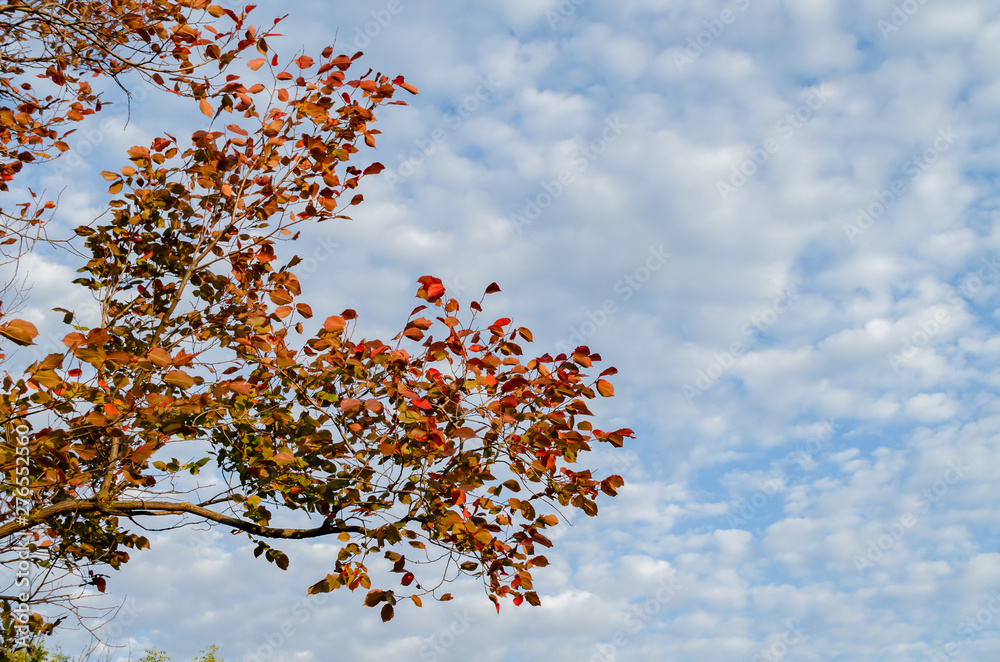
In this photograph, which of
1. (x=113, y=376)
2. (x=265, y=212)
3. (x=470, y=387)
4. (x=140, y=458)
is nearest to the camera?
(x=140, y=458)

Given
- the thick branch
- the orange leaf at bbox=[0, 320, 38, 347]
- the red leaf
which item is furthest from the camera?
the thick branch

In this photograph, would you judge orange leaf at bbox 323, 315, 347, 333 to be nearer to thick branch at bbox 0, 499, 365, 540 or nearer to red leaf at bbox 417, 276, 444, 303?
red leaf at bbox 417, 276, 444, 303

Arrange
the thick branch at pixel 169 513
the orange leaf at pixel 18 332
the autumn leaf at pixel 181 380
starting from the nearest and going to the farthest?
the orange leaf at pixel 18 332
the autumn leaf at pixel 181 380
the thick branch at pixel 169 513

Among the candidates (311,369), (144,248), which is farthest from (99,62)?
(311,369)

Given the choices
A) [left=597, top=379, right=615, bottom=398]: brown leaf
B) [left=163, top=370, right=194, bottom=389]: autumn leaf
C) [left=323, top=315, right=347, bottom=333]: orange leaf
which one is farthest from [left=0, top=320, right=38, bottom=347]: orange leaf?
[left=597, top=379, right=615, bottom=398]: brown leaf

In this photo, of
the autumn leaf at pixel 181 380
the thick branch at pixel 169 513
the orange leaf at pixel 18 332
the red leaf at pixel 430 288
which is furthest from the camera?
the thick branch at pixel 169 513

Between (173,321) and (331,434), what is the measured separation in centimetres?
181

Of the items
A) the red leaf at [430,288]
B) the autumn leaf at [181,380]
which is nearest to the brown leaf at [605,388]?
the red leaf at [430,288]

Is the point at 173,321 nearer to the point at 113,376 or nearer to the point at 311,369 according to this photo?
the point at 113,376

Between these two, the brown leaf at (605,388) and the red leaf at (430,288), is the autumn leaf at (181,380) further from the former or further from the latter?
the brown leaf at (605,388)

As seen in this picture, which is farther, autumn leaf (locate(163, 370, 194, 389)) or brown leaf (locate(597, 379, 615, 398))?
brown leaf (locate(597, 379, 615, 398))

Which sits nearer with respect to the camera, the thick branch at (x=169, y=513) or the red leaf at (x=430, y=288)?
the red leaf at (x=430, y=288)

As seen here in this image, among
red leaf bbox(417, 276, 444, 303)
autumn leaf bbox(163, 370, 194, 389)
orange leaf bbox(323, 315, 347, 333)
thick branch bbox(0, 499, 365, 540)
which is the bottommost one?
thick branch bbox(0, 499, 365, 540)

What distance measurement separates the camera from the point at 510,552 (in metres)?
4.16
